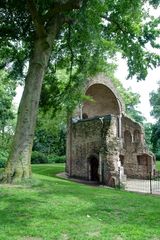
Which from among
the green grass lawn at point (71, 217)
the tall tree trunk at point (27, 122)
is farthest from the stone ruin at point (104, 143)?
the green grass lawn at point (71, 217)

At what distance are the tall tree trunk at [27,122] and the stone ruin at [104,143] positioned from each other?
1056 cm

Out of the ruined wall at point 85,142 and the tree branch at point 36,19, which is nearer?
the tree branch at point 36,19

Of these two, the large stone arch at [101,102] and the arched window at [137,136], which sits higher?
the large stone arch at [101,102]

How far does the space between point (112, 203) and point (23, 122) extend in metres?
5.12

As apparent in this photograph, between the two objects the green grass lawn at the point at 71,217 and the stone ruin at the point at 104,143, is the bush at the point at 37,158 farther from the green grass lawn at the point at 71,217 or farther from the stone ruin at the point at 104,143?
the green grass lawn at the point at 71,217

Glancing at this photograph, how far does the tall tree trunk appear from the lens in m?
12.8

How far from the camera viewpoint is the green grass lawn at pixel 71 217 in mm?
6359

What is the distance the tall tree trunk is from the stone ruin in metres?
10.6

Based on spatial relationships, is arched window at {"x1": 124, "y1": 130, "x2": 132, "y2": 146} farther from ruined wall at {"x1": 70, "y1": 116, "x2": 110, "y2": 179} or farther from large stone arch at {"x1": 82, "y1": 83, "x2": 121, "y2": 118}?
ruined wall at {"x1": 70, "y1": 116, "x2": 110, "y2": 179}

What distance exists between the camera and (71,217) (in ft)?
25.5

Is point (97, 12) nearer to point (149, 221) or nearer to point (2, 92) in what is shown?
point (149, 221)

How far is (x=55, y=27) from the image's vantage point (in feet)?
48.6

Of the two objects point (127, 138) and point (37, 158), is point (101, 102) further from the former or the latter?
point (37, 158)

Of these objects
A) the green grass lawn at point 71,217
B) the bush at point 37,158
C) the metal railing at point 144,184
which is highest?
the bush at point 37,158
